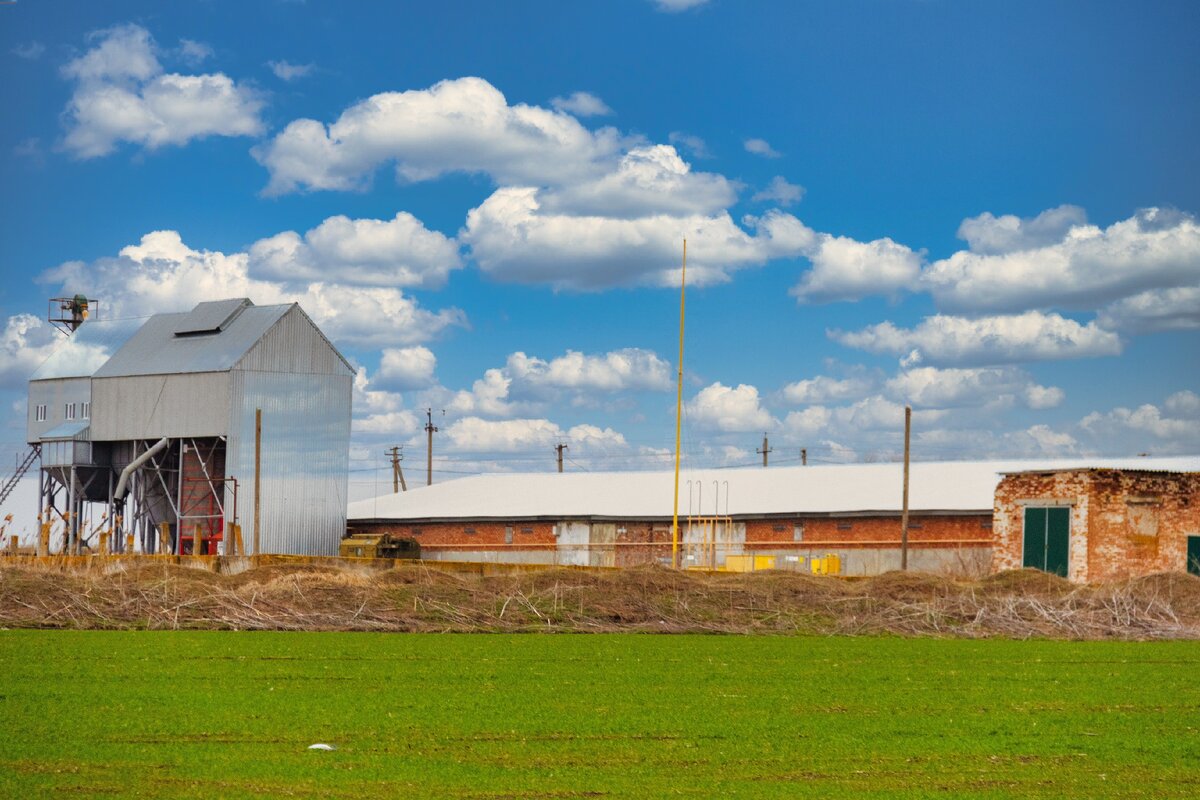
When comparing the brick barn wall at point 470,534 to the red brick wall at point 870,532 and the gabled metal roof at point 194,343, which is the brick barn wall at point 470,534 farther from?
the gabled metal roof at point 194,343

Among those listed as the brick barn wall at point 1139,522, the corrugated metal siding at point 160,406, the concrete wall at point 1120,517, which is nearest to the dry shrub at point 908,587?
the concrete wall at point 1120,517

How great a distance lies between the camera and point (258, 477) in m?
46.8

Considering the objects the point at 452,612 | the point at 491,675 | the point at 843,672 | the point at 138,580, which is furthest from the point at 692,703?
the point at 138,580

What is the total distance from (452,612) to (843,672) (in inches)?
352

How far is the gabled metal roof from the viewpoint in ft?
161

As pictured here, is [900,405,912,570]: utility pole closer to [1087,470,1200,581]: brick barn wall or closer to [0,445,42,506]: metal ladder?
[1087,470,1200,581]: brick barn wall

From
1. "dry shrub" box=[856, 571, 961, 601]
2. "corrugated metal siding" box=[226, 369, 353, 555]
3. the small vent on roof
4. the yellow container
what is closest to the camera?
"dry shrub" box=[856, 571, 961, 601]

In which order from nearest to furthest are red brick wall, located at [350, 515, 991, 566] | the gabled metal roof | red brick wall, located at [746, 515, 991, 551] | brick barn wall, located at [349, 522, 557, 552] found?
red brick wall, located at [746, 515, 991, 551] → red brick wall, located at [350, 515, 991, 566] → the gabled metal roof → brick barn wall, located at [349, 522, 557, 552]

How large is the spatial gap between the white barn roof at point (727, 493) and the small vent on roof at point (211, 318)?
10850 mm

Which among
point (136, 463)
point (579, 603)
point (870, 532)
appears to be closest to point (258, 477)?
point (136, 463)

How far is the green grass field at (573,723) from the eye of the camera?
8.38m

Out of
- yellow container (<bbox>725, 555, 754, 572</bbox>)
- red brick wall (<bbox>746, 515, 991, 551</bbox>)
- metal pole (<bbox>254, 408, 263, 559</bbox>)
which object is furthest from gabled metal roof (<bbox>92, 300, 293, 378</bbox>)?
red brick wall (<bbox>746, 515, 991, 551</bbox>)

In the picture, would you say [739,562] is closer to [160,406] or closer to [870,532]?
[870,532]

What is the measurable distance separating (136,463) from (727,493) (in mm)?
22359
